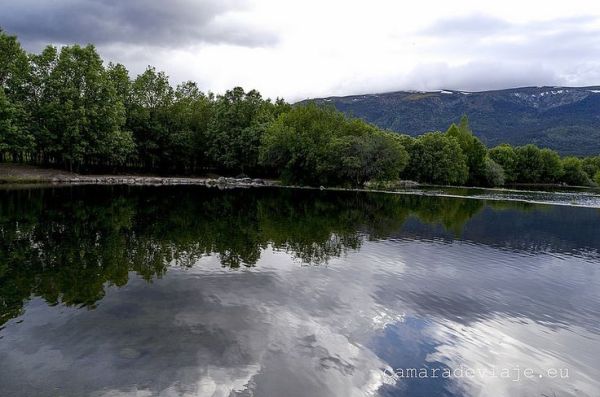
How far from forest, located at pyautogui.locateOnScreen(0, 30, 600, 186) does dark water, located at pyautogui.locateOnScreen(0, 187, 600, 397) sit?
174 ft

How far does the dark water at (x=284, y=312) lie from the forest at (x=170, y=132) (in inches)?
2091

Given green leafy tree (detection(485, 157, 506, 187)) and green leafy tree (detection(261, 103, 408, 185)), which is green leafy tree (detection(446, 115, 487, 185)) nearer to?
green leafy tree (detection(485, 157, 506, 187))

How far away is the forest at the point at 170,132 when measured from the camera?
84500 millimetres

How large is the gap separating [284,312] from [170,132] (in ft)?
328

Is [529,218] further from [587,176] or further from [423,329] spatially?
[587,176]

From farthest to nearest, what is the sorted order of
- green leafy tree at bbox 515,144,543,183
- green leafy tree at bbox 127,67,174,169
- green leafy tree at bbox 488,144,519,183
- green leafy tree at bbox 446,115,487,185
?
green leafy tree at bbox 515,144,543,183
green leafy tree at bbox 488,144,519,183
green leafy tree at bbox 446,115,487,185
green leafy tree at bbox 127,67,174,169

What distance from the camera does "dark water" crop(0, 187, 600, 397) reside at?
44.0 ft

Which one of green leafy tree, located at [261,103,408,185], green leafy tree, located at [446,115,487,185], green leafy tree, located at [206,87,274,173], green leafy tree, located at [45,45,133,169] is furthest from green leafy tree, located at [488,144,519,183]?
green leafy tree, located at [45,45,133,169]

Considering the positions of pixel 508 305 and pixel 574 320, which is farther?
pixel 508 305

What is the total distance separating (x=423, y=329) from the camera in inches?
709

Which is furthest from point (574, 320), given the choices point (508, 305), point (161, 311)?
point (161, 311)

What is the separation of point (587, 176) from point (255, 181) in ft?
520

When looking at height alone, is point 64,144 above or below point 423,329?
above

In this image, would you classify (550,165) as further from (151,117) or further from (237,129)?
(151,117)
